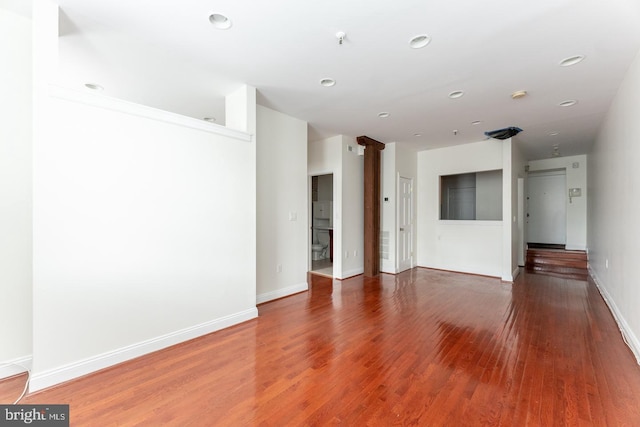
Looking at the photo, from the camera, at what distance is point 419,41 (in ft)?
7.52

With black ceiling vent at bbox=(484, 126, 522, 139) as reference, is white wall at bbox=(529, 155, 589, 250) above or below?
below

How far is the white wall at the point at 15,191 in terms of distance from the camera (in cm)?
206

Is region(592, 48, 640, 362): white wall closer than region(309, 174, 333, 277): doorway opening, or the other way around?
region(592, 48, 640, 362): white wall

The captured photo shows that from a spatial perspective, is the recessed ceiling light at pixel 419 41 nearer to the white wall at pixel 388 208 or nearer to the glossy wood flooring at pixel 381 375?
the glossy wood flooring at pixel 381 375

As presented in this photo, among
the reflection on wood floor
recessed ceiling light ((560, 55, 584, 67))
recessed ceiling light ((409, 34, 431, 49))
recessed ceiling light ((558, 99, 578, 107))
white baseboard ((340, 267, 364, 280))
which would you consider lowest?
the reflection on wood floor

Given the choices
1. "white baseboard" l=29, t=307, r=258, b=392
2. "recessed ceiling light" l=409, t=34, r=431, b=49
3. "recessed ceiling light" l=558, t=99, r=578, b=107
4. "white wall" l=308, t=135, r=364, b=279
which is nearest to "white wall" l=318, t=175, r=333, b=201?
"white wall" l=308, t=135, r=364, b=279

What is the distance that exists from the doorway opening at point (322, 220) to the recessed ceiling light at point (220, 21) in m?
4.85

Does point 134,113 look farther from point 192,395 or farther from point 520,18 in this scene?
point 520,18

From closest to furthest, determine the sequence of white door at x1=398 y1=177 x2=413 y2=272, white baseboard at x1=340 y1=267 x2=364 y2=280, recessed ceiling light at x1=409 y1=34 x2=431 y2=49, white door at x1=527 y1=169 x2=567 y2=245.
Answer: recessed ceiling light at x1=409 y1=34 x2=431 y2=49
white baseboard at x1=340 y1=267 x2=364 y2=280
white door at x1=398 y1=177 x2=413 y2=272
white door at x1=527 y1=169 x2=567 y2=245

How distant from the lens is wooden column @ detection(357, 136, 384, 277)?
5.35 metres

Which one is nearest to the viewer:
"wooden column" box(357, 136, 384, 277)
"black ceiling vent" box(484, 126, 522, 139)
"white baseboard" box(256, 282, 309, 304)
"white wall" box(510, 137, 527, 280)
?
"white baseboard" box(256, 282, 309, 304)

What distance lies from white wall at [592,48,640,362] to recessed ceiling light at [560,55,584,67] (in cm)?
44

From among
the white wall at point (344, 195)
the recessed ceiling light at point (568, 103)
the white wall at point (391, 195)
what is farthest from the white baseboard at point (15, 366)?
the recessed ceiling light at point (568, 103)

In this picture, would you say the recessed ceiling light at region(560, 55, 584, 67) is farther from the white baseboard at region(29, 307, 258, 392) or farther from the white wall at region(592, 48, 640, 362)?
the white baseboard at region(29, 307, 258, 392)
